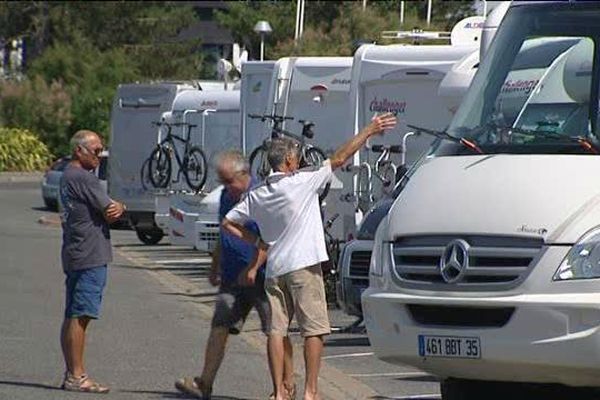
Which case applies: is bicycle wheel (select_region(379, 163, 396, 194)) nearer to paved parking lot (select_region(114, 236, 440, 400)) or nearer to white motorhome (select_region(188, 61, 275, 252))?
paved parking lot (select_region(114, 236, 440, 400))

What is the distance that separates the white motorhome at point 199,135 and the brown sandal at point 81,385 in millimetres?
10429

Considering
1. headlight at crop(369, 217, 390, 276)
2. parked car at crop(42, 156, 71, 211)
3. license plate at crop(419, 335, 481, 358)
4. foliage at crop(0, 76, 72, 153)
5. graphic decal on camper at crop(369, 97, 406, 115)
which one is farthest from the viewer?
foliage at crop(0, 76, 72, 153)

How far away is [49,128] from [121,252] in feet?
90.9

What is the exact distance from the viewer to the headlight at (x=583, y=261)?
851 cm

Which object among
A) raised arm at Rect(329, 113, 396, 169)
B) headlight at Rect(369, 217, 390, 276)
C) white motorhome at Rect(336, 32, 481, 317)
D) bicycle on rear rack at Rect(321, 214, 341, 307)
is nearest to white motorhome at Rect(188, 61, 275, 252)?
bicycle on rear rack at Rect(321, 214, 341, 307)

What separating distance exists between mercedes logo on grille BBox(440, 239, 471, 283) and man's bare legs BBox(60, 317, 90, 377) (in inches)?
162

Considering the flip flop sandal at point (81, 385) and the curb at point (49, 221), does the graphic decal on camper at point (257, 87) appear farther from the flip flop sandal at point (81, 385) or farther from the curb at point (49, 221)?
the curb at point (49, 221)

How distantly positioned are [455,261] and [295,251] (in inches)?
87.3

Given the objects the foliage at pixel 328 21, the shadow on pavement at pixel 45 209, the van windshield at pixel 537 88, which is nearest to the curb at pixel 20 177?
the foliage at pixel 328 21

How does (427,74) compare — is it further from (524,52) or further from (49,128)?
(49,128)

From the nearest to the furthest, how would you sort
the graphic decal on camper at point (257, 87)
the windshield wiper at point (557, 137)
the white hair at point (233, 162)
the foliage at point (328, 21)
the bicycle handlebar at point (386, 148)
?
the windshield wiper at point (557, 137) → the white hair at point (233, 162) → the bicycle handlebar at point (386, 148) → the graphic decal on camper at point (257, 87) → the foliage at point (328, 21)

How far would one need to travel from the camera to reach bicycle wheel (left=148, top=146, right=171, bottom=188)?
27066mm

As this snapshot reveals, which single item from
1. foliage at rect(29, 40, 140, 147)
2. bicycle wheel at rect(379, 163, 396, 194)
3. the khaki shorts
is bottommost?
foliage at rect(29, 40, 140, 147)

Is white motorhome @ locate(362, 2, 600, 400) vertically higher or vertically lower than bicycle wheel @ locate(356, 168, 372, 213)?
higher
